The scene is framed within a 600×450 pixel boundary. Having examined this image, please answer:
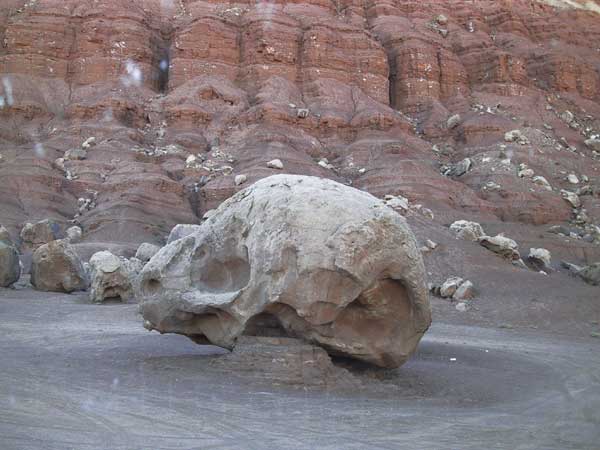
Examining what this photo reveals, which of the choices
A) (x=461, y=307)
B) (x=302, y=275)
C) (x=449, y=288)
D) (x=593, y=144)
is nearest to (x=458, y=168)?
(x=593, y=144)

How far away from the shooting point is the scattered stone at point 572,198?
4191 centimetres

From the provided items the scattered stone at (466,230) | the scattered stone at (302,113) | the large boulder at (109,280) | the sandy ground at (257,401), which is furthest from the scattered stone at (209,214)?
the scattered stone at (302,113)

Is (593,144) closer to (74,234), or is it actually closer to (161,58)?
(161,58)

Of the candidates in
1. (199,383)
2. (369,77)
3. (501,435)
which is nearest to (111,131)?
(369,77)

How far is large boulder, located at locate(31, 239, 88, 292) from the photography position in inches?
869

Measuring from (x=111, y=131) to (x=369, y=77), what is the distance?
23.2 m

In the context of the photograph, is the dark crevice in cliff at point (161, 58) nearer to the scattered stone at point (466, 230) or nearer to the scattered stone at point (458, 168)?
the scattered stone at point (458, 168)

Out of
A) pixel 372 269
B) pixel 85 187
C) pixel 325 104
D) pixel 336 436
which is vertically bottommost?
pixel 85 187

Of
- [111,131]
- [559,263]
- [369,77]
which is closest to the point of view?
[559,263]

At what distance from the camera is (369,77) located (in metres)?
54.9

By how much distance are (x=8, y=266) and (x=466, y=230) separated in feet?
69.4

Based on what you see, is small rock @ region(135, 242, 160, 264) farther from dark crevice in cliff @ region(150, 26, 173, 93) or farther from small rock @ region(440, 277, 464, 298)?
dark crevice in cliff @ region(150, 26, 173, 93)

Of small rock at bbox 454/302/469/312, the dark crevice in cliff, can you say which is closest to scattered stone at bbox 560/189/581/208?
small rock at bbox 454/302/469/312

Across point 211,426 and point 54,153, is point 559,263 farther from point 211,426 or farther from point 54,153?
point 54,153
